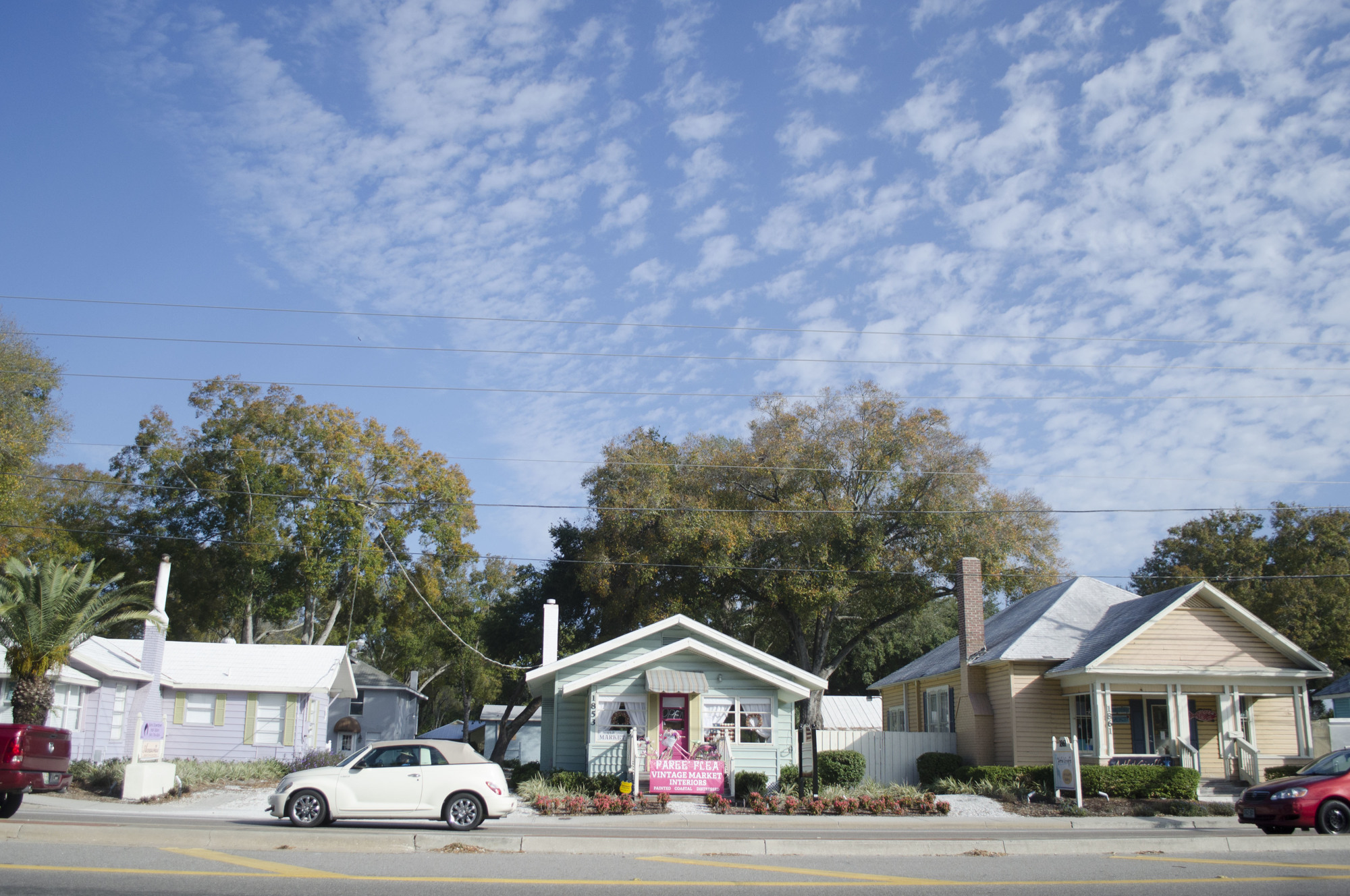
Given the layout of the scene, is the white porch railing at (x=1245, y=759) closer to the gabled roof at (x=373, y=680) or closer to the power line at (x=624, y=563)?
the power line at (x=624, y=563)

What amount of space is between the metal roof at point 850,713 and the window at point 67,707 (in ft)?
99.6

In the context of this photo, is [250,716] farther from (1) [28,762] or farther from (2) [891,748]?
(2) [891,748]

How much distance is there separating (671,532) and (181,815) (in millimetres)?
20664

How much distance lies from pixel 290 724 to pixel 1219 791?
90.3 ft

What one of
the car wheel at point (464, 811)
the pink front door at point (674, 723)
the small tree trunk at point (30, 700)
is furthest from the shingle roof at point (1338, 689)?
the small tree trunk at point (30, 700)

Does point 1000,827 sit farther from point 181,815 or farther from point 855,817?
point 181,815

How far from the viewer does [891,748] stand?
98.0 ft

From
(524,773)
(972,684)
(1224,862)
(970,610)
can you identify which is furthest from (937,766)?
(1224,862)

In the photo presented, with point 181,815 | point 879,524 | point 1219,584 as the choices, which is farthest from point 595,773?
point 1219,584

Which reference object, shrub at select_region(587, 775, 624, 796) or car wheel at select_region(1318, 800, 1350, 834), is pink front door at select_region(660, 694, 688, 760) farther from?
car wheel at select_region(1318, 800, 1350, 834)

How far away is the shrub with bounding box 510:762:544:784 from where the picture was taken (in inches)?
1105

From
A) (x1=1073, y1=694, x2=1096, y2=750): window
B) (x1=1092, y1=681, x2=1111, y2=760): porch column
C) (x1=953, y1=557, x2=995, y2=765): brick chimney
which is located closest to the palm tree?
(x1=953, y1=557, x2=995, y2=765): brick chimney

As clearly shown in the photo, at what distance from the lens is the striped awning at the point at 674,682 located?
2398cm

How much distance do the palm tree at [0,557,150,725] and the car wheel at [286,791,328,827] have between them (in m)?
11.4
